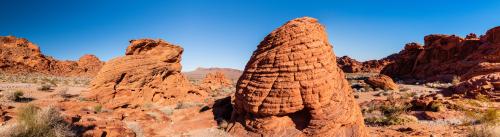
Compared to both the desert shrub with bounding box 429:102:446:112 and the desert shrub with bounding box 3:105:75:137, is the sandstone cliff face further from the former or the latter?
the desert shrub with bounding box 3:105:75:137

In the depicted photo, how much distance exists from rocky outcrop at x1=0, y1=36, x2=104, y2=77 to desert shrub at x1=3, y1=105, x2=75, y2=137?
45.9m

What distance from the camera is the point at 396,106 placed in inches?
640

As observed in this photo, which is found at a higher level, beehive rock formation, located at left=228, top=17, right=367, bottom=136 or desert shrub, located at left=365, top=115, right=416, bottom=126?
beehive rock formation, located at left=228, top=17, right=367, bottom=136

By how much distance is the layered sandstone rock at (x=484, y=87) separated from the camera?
58.1ft

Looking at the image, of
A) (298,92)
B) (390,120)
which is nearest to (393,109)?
(390,120)

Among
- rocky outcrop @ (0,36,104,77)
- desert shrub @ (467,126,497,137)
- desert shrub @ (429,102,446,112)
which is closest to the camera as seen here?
desert shrub @ (467,126,497,137)

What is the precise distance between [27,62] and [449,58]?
68232 millimetres

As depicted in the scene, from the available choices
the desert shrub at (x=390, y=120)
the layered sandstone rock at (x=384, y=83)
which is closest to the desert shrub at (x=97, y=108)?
the desert shrub at (x=390, y=120)

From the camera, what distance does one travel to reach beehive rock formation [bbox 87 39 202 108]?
18.2 meters

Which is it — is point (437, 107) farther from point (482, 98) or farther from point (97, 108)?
point (97, 108)

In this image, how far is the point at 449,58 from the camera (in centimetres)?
4388

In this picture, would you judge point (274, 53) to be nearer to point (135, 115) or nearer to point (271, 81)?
point (271, 81)

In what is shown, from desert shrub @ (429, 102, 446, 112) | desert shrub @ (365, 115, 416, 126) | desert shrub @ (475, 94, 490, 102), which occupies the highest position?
desert shrub @ (475, 94, 490, 102)

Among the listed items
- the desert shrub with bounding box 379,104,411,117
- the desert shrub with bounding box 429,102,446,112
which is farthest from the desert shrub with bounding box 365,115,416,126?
the desert shrub with bounding box 429,102,446,112
